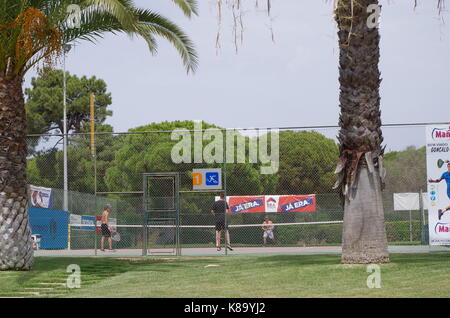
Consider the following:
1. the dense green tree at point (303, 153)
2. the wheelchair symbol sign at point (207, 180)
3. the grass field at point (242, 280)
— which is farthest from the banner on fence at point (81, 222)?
the grass field at point (242, 280)

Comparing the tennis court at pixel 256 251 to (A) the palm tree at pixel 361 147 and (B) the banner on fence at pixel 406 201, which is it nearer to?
(B) the banner on fence at pixel 406 201

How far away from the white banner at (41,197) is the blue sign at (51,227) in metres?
0.25

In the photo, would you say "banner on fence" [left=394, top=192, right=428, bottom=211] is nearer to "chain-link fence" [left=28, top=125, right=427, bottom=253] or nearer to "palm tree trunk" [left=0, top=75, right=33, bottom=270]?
"chain-link fence" [left=28, top=125, right=427, bottom=253]

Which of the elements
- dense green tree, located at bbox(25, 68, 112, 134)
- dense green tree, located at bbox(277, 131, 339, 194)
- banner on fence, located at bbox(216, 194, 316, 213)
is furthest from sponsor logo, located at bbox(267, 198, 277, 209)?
dense green tree, located at bbox(25, 68, 112, 134)

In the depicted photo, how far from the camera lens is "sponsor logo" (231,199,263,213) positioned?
965 inches

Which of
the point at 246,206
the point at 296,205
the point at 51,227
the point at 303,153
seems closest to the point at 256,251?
the point at 296,205

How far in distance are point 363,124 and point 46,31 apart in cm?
586

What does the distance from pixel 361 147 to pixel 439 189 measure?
4281 millimetres

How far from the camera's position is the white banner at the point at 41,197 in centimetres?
2483

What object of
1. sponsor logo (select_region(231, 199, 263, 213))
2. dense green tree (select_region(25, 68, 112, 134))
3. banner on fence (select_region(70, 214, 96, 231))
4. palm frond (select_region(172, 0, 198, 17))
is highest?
dense green tree (select_region(25, 68, 112, 134))

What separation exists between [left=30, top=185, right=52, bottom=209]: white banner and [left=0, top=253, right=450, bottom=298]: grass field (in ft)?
36.4

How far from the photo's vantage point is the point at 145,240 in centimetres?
1884

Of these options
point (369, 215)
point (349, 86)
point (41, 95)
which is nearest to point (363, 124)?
point (349, 86)
